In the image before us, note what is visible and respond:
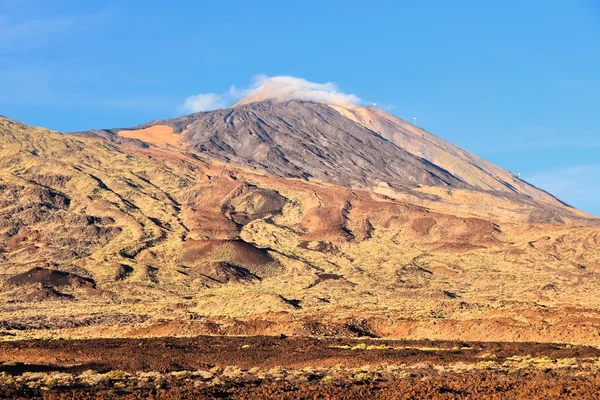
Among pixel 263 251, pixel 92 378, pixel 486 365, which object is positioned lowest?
pixel 92 378

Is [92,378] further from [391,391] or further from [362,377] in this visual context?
[391,391]

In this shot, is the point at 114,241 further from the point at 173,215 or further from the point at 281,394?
the point at 281,394

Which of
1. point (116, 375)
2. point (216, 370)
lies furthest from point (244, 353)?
point (116, 375)

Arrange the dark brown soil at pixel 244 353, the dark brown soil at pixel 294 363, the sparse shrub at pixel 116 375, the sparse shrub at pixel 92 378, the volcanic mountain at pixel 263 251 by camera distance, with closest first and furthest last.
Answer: the dark brown soil at pixel 294 363
the sparse shrub at pixel 92 378
the sparse shrub at pixel 116 375
the dark brown soil at pixel 244 353
the volcanic mountain at pixel 263 251

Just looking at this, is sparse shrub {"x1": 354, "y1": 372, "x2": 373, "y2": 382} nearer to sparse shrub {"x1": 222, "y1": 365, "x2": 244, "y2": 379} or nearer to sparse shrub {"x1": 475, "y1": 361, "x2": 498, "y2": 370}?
Answer: sparse shrub {"x1": 222, "y1": 365, "x2": 244, "y2": 379}

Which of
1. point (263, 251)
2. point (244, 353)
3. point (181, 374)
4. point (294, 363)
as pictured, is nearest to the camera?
point (181, 374)

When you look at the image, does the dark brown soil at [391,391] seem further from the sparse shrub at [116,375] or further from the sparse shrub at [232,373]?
the sparse shrub at [116,375]

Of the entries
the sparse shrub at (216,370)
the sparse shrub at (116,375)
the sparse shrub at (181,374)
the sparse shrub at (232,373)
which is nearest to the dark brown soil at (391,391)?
the sparse shrub at (181,374)
